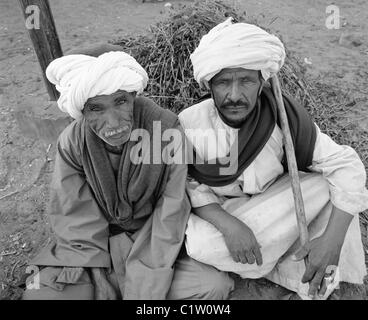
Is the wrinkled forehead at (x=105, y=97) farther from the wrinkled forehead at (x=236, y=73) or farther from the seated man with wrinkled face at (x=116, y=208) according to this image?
the wrinkled forehead at (x=236, y=73)

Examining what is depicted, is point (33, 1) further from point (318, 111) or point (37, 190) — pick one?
point (318, 111)

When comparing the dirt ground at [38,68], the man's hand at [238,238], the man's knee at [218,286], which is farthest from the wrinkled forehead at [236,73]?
the dirt ground at [38,68]

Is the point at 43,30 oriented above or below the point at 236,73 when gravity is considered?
above

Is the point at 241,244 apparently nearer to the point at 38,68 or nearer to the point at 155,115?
the point at 155,115

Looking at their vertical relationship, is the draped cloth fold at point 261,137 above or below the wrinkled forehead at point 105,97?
below

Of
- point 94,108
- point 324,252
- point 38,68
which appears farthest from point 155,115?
point 38,68

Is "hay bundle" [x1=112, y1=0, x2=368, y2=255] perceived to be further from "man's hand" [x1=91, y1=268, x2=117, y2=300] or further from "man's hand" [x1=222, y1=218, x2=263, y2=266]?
"man's hand" [x1=91, y1=268, x2=117, y2=300]

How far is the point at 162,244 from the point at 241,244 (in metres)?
0.40

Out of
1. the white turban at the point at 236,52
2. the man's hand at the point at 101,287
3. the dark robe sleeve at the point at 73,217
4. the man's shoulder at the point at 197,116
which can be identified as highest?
the white turban at the point at 236,52

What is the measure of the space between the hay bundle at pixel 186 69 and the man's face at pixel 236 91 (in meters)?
1.03

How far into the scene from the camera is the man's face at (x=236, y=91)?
1.84 m

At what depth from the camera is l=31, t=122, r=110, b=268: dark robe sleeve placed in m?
1.98

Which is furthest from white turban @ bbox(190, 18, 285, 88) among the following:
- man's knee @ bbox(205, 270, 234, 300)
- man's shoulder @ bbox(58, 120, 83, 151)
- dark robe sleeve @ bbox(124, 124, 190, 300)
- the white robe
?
man's knee @ bbox(205, 270, 234, 300)

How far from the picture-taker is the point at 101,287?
1996 mm
